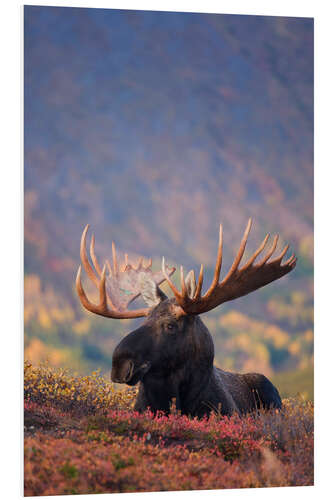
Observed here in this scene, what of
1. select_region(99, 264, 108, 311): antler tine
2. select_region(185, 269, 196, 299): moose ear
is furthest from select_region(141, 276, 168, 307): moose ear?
select_region(99, 264, 108, 311): antler tine

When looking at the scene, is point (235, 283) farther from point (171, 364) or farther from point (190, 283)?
point (171, 364)

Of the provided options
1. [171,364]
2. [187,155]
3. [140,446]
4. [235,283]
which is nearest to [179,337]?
[171,364]

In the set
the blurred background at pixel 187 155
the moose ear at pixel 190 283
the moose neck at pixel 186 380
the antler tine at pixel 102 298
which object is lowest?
the moose neck at pixel 186 380

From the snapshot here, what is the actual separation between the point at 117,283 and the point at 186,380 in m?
1.09

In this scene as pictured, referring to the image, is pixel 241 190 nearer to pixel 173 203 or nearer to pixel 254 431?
pixel 173 203

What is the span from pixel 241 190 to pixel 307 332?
1.34 m

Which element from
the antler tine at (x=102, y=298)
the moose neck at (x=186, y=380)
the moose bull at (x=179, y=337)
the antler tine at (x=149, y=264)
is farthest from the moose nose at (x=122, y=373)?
the antler tine at (x=149, y=264)

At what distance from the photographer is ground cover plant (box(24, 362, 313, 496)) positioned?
17.2 feet

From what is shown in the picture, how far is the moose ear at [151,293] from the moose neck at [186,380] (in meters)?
0.35

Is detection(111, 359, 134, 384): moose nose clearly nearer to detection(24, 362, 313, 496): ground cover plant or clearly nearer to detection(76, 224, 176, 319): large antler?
detection(24, 362, 313, 496): ground cover plant

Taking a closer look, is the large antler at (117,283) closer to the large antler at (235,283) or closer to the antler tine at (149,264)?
the antler tine at (149,264)

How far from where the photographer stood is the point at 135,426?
18.5 ft

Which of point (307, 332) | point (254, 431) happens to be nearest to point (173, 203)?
point (307, 332)

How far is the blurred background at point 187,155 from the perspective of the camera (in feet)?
21.1
